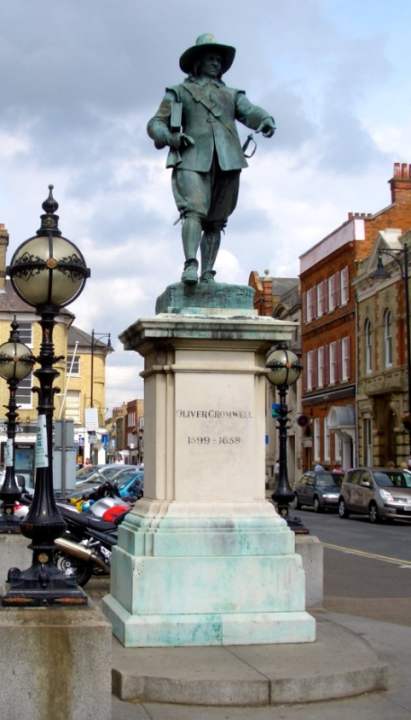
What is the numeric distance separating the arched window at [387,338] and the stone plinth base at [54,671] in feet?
129

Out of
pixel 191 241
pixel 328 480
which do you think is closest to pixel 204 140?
pixel 191 241

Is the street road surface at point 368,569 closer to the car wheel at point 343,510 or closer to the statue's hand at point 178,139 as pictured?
the car wheel at point 343,510

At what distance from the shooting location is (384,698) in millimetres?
6945

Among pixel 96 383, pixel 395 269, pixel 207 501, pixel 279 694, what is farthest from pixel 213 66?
pixel 96 383

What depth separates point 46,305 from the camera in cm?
691

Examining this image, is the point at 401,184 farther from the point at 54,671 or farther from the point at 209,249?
the point at 54,671

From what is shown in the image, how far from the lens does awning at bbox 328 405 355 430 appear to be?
161ft

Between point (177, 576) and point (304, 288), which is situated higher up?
point (304, 288)

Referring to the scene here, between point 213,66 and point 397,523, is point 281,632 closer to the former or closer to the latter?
point 213,66

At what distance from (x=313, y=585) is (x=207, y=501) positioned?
3.52 metres

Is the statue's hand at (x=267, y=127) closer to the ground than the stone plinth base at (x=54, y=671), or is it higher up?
higher up

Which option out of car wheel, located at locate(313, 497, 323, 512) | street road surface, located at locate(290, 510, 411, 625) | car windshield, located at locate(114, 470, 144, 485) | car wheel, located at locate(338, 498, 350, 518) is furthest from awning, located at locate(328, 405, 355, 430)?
car windshield, located at locate(114, 470, 144, 485)

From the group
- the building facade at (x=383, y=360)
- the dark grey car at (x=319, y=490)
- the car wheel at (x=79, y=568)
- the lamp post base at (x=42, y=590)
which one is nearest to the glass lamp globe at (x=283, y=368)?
the car wheel at (x=79, y=568)

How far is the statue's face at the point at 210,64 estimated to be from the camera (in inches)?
356
